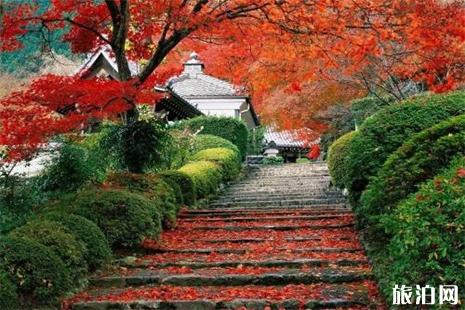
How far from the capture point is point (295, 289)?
6.62 m

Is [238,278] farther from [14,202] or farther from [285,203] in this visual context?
[285,203]

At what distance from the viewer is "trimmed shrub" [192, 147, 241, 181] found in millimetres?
19188

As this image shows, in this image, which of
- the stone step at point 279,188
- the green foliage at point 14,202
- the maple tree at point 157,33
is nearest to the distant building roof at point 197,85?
the stone step at point 279,188

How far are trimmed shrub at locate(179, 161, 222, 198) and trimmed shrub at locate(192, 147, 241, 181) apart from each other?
1.09m

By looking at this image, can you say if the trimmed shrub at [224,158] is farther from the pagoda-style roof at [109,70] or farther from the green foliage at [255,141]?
the green foliage at [255,141]

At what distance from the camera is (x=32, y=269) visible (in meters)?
A: 5.85

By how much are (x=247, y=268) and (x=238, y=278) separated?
2.14ft

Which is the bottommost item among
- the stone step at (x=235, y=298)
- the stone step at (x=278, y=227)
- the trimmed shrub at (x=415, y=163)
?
the stone step at (x=235, y=298)

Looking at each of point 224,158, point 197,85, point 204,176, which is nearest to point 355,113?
point 224,158

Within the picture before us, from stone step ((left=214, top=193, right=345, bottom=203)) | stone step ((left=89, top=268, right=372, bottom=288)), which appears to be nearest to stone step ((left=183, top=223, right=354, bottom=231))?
stone step ((left=89, top=268, right=372, bottom=288))

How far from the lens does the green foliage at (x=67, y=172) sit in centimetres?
1012

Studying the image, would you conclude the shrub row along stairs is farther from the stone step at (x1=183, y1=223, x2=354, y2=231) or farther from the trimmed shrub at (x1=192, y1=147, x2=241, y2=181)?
the trimmed shrub at (x1=192, y1=147, x2=241, y2=181)

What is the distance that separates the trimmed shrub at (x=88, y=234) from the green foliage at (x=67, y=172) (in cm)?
269

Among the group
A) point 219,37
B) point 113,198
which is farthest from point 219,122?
point 113,198
